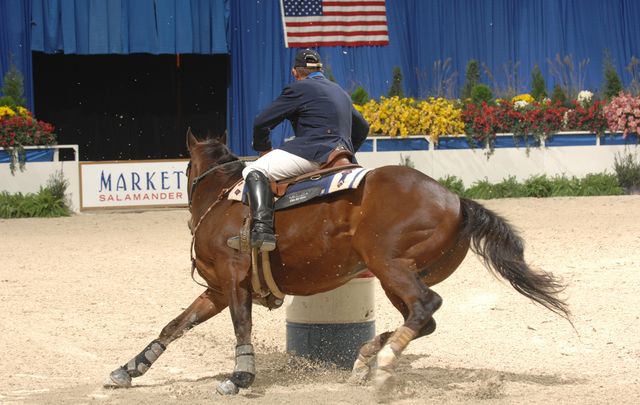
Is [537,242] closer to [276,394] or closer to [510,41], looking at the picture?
[276,394]

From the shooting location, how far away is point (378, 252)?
6367mm

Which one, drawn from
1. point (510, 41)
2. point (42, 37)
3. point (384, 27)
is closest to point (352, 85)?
point (384, 27)

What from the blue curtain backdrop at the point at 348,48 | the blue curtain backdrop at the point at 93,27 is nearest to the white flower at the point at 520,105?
the blue curtain backdrop at the point at 348,48

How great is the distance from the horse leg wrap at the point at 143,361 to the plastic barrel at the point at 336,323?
1.07 metres

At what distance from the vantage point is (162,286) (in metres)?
10.6

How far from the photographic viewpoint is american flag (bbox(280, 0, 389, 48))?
21.8 meters

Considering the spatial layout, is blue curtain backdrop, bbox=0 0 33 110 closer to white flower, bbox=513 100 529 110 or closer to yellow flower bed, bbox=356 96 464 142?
yellow flower bed, bbox=356 96 464 142

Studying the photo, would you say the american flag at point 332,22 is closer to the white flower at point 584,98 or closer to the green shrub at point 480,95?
the green shrub at point 480,95

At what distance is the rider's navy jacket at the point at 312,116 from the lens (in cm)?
679

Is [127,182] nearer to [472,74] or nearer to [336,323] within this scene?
[472,74]

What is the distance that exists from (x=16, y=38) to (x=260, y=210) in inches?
619

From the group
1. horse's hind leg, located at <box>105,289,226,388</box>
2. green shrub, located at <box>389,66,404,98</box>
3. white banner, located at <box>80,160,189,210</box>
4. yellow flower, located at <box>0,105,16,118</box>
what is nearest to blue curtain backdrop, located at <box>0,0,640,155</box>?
green shrub, located at <box>389,66,404,98</box>

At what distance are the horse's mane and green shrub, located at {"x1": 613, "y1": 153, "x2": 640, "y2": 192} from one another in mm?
12029

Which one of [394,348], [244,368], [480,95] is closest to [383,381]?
[394,348]
